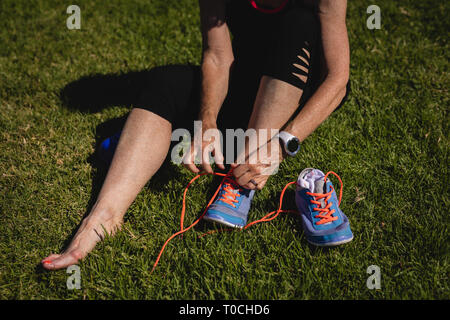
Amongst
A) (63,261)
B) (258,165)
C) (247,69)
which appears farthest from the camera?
(247,69)

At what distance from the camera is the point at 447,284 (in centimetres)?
171

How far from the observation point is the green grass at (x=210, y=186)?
5.84 feet

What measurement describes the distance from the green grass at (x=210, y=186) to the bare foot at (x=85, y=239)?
0.21 feet

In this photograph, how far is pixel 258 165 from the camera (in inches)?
75.3

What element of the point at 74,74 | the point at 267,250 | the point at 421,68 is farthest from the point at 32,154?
the point at 421,68

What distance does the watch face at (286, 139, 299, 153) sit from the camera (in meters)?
1.86

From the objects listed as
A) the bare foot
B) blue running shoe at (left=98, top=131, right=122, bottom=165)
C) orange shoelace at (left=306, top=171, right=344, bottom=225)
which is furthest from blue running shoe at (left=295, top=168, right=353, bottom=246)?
blue running shoe at (left=98, top=131, right=122, bottom=165)

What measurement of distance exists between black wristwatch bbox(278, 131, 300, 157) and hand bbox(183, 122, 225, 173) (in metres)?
0.40

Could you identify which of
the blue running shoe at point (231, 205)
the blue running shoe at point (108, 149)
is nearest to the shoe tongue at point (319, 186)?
the blue running shoe at point (231, 205)

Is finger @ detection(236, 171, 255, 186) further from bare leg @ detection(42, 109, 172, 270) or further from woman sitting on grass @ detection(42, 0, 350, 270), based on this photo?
bare leg @ detection(42, 109, 172, 270)

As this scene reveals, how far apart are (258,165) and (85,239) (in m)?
1.13

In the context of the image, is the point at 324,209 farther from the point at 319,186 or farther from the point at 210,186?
the point at 210,186

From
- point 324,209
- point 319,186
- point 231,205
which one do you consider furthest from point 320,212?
point 231,205

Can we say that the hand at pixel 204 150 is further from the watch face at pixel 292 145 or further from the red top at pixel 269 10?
the red top at pixel 269 10
